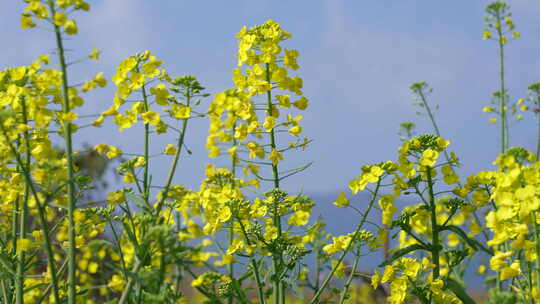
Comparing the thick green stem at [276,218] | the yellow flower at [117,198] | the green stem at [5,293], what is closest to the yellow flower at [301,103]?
the thick green stem at [276,218]

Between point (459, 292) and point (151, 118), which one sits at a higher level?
point (151, 118)

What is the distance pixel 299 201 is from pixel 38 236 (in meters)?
1.41

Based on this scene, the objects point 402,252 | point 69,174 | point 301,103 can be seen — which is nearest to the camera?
point 69,174

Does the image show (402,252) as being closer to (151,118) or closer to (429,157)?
(429,157)

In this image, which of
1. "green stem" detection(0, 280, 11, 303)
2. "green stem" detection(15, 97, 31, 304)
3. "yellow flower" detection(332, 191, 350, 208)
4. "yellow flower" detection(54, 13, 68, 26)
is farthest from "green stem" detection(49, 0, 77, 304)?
"yellow flower" detection(332, 191, 350, 208)

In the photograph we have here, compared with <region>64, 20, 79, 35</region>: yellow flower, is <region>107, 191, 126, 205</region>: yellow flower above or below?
below

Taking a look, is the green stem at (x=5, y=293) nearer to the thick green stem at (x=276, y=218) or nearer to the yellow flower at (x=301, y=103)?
the thick green stem at (x=276, y=218)

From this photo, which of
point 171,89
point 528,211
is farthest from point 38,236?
point 528,211

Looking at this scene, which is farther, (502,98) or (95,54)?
(502,98)

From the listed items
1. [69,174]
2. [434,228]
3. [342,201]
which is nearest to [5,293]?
[69,174]

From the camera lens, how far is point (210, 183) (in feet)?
11.0

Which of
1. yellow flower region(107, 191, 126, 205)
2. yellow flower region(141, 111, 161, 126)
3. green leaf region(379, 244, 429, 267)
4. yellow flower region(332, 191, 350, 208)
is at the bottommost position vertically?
green leaf region(379, 244, 429, 267)

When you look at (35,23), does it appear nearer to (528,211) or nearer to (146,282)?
(146,282)

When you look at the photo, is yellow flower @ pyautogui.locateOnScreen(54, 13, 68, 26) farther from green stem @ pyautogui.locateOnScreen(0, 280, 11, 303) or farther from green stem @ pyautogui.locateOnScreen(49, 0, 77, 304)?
green stem @ pyautogui.locateOnScreen(0, 280, 11, 303)
